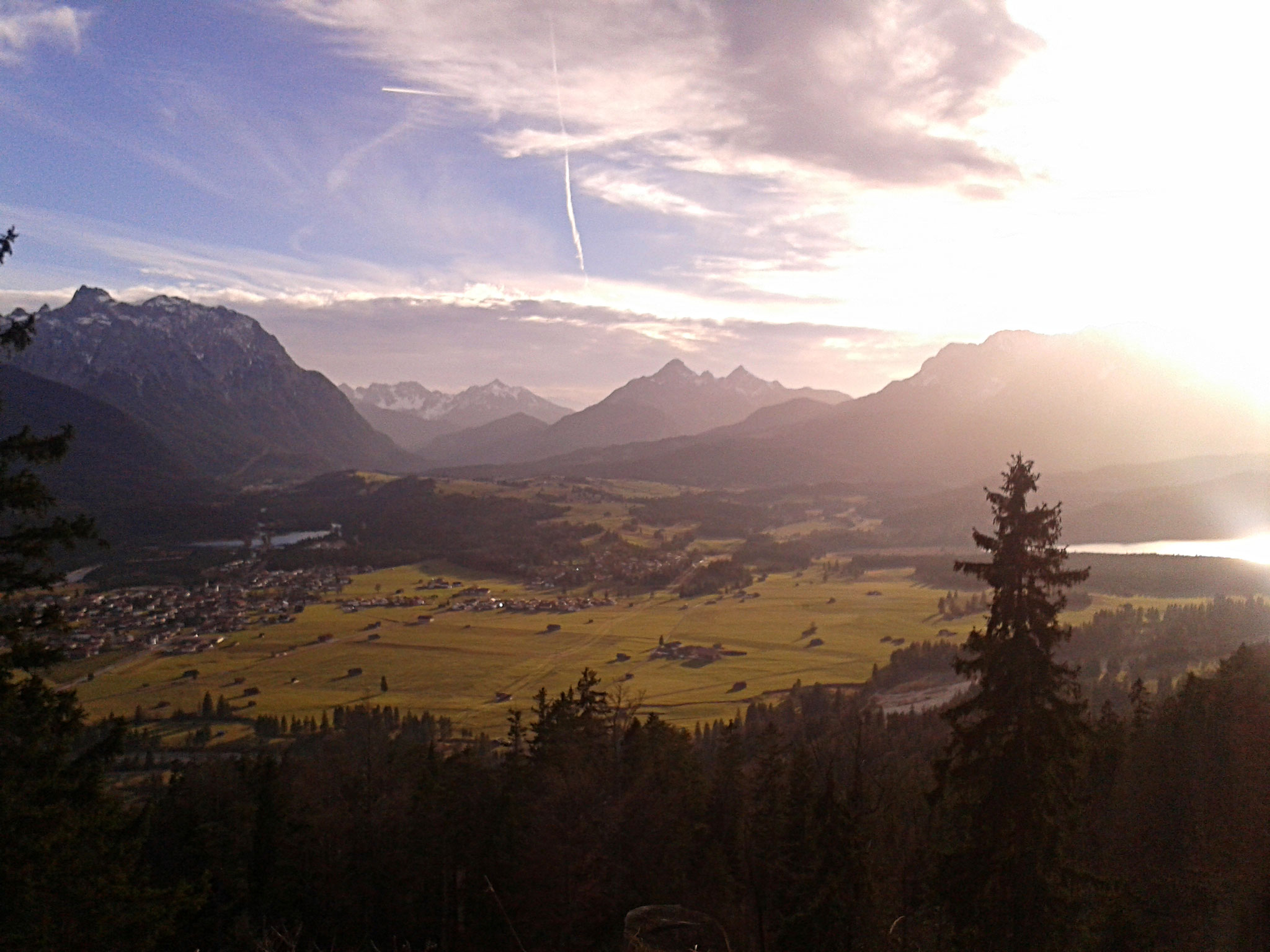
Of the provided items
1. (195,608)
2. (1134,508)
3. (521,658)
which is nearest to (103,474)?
(195,608)

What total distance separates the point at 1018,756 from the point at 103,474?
20754 centimetres

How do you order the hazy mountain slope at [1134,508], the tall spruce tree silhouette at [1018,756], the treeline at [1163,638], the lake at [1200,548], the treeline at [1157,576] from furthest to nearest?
the hazy mountain slope at [1134,508] → the lake at [1200,548] → the treeline at [1157,576] → the treeline at [1163,638] → the tall spruce tree silhouette at [1018,756]

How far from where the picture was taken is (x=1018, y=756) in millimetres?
10344

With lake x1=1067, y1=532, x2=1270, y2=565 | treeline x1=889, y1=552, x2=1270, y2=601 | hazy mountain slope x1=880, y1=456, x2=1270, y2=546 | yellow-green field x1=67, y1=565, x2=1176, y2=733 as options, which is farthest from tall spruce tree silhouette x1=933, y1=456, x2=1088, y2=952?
hazy mountain slope x1=880, y1=456, x2=1270, y2=546

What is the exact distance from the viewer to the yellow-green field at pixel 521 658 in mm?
54156

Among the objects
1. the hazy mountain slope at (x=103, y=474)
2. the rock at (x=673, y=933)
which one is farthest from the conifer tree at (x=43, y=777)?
the hazy mountain slope at (x=103, y=474)

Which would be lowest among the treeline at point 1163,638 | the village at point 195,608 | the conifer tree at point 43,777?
the village at point 195,608

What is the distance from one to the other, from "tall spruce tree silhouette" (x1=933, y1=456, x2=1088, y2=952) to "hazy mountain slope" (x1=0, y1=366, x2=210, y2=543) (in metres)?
147

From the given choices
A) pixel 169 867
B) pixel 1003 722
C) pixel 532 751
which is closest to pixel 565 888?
pixel 532 751

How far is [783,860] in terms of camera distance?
651 inches

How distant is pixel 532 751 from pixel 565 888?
6150 mm

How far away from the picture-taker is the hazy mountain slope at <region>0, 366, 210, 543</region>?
147500mm

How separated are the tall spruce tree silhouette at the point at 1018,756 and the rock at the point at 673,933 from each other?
19.8 feet

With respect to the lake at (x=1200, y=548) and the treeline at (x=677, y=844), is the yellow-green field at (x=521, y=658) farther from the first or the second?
the lake at (x=1200, y=548)
